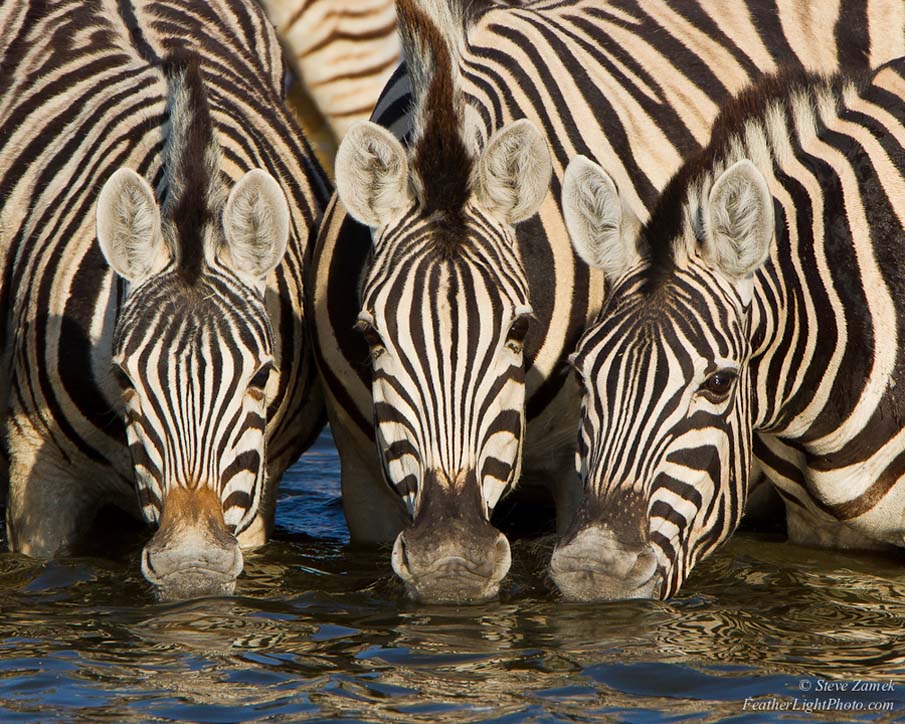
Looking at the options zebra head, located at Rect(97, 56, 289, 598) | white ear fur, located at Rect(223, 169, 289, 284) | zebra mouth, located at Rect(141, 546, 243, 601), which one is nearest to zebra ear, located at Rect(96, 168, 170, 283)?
zebra head, located at Rect(97, 56, 289, 598)

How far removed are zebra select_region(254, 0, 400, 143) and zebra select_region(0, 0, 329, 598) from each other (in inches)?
189

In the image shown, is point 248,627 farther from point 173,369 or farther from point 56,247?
point 56,247

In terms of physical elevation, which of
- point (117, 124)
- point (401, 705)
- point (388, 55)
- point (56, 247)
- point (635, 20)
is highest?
point (388, 55)

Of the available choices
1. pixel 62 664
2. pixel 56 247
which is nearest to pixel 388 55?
pixel 56 247

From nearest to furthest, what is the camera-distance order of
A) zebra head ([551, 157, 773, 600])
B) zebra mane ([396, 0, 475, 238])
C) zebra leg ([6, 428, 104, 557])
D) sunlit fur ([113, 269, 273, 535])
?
zebra head ([551, 157, 773, 600])
sunlit fur ([113, 269, 273, 535])
zebra mane ([396, 0, 475, 238])
zebra leg ([6, 428, 104, 557])

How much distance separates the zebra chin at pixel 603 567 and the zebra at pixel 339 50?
966 cm

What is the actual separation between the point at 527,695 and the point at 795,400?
2.33m

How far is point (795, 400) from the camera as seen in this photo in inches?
Result: 314

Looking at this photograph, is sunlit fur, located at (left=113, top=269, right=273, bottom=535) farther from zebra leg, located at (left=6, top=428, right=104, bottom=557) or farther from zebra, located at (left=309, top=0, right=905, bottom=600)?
zebra leg, located at (left=6, top=428, right=104, bottom=557)

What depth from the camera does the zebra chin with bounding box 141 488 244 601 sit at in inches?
284

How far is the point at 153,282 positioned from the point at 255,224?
591 mm

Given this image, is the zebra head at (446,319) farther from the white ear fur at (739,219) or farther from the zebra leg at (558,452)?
the white ear fur at (739,219)

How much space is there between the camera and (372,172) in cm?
777

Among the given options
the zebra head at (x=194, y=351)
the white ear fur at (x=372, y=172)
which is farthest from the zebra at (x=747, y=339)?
the zebra head at (x=194, y=351)
